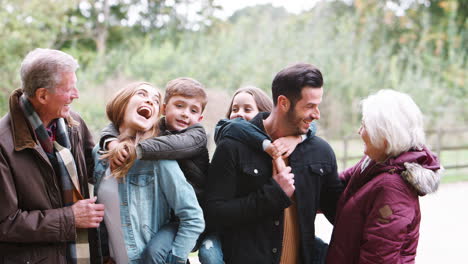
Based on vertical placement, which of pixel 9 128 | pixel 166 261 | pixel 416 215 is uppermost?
pixel 9 128

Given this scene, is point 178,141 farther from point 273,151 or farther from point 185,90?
point 273,151

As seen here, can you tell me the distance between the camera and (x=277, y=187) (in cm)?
222

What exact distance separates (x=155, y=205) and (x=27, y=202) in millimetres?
571

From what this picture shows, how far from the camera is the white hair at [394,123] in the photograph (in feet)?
7.01

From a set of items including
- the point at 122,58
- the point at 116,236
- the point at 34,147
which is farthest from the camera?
the point at 122,58

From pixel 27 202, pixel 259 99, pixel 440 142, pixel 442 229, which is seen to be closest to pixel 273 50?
pixel 440 142

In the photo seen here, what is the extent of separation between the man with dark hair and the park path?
2.10 meters

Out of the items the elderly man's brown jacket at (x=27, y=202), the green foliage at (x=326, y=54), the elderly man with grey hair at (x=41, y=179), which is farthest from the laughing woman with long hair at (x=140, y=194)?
the green foliage at (x=326, y=54)

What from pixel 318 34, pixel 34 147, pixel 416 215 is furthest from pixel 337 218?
pixel 318 34

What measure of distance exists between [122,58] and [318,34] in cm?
549

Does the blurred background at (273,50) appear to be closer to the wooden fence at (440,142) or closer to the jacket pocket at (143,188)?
the wooden fence at (440,142)

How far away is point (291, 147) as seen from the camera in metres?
2.35

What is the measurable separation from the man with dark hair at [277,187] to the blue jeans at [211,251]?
0.13 feet

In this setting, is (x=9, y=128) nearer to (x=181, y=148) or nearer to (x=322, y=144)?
(x=181, y=148)
